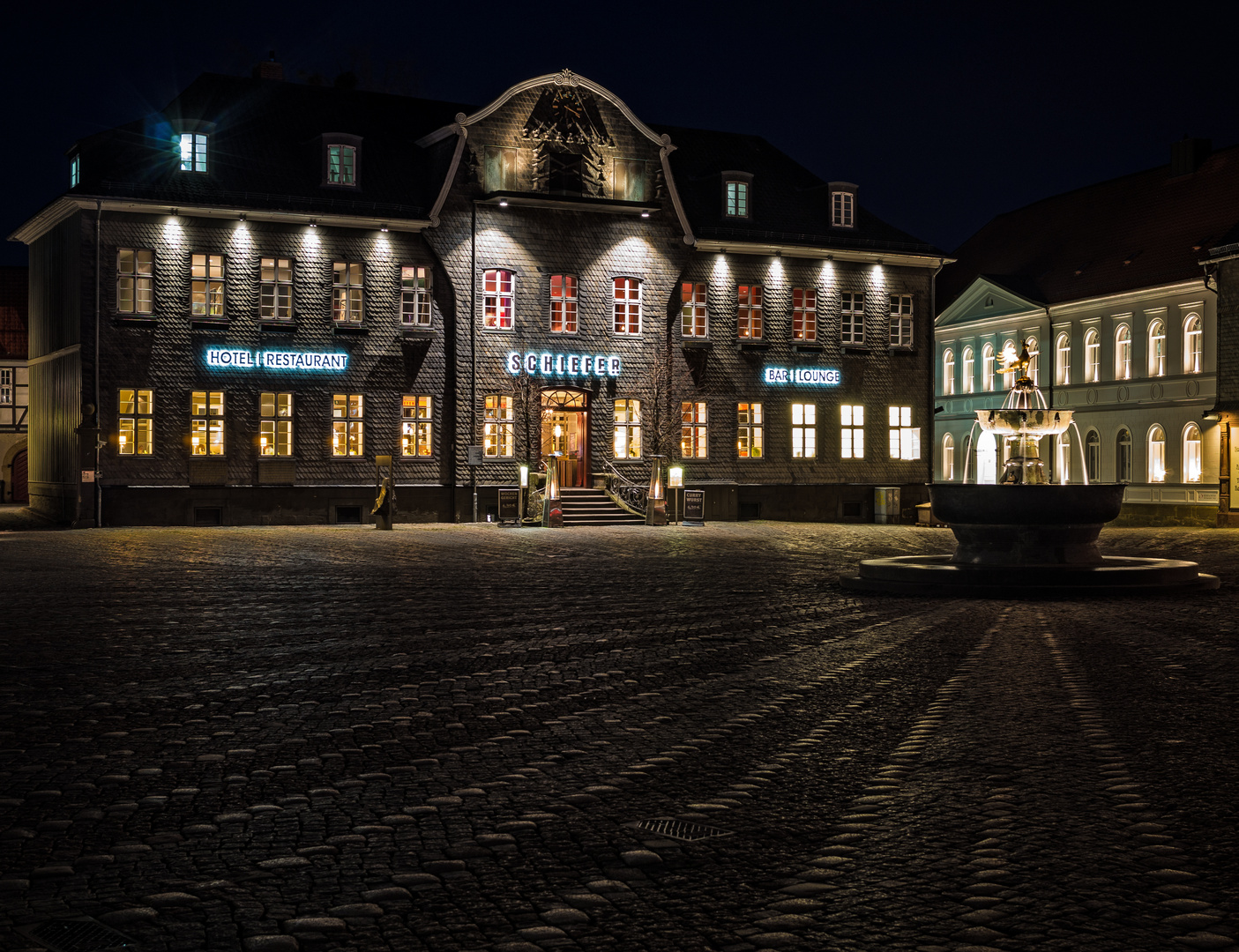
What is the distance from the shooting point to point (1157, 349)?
46406 mm

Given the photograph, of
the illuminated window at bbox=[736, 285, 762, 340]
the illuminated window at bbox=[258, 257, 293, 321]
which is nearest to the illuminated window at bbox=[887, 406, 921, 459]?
the illuminated window at bbox=[736, 285, 762, 340]

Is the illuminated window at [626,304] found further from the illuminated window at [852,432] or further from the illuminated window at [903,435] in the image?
the illuminated window at [903,435]

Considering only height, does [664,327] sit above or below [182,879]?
above

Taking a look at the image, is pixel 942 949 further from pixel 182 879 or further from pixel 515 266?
pixel 515 266

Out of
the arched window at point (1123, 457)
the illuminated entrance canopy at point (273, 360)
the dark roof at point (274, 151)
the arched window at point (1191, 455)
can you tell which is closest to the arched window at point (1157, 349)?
the arched window at point (1123, 457)

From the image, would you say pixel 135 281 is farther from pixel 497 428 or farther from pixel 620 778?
pixel 620 778

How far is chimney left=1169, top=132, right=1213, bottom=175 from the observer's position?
49.1 metres

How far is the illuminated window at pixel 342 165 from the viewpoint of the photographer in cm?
3881

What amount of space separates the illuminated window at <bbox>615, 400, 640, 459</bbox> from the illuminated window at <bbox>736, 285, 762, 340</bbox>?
14.6 feet

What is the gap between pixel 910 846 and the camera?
5805 millimetres

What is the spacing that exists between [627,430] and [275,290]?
11.6 metres

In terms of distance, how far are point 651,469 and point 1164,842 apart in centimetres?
3264

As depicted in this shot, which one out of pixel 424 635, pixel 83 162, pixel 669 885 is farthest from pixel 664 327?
pixel 669 885

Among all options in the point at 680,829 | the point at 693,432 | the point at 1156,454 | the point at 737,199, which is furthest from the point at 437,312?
the point at 680,829
